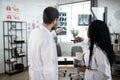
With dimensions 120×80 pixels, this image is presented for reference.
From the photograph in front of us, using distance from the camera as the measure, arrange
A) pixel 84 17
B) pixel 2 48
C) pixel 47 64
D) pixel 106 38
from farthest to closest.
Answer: pixel 84 17
pixel 2 48
pixel 106 38
pixel 47 64

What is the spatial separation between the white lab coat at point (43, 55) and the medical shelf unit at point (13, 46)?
140 inches

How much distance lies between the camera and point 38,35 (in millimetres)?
1519

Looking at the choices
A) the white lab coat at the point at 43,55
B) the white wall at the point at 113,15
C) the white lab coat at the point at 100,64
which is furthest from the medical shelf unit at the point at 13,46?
the white lab coat at the point at 100,64

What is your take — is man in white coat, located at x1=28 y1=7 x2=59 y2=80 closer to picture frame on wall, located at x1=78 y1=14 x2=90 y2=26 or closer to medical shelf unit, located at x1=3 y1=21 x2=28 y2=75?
medical shelf unit, located at x1=3 y1=21 x2=28 y2=75

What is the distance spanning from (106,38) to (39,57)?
73 centimetres

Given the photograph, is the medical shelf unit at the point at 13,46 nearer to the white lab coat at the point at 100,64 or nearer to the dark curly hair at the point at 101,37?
the white lab coat at the point at 100,64

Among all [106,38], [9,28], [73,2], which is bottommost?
[106,38]

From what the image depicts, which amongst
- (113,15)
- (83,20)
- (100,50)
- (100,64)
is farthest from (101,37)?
(83,20)

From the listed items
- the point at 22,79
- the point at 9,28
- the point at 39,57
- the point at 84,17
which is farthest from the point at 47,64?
the point at 84,17

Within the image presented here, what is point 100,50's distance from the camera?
65.7 inches

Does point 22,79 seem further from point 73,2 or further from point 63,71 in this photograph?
point 73,2

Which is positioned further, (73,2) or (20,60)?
(73,2)

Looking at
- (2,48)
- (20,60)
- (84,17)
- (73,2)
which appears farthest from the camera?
(84,17)

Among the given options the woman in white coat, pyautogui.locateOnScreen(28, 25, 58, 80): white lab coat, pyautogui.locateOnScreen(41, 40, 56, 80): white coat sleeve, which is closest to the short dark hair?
pyautogui.locateOnScreen(28, 25, 58, 80): white lab coat
